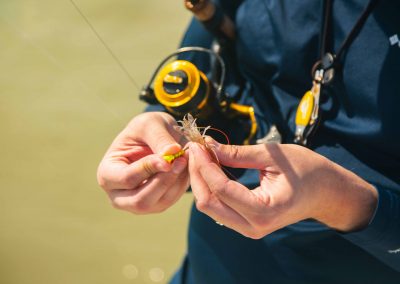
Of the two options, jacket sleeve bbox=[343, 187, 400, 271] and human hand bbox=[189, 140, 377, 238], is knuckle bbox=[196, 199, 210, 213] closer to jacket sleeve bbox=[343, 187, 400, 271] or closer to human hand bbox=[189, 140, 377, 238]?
human hand bbox=[189, 140, 377, 238]

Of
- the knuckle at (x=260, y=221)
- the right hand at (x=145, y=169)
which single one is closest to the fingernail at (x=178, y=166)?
the right hand at (x=145, y=169)

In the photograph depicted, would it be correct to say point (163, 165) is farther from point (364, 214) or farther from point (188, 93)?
point (364, 214)

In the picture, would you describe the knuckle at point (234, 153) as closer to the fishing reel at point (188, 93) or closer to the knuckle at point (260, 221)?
the knuckle at point (260, 221)

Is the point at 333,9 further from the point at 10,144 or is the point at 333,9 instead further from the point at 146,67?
the point at 10,144

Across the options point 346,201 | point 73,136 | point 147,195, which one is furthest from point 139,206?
point 73,136

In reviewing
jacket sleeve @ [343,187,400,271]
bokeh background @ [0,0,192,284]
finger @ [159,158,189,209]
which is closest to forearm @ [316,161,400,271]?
jacket sleeve @ [343,187,400,271]

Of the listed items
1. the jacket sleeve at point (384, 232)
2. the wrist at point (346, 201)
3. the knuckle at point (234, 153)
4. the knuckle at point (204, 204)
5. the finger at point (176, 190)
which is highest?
the knuckle at point (234, 153)
